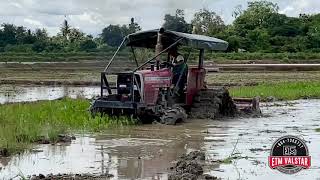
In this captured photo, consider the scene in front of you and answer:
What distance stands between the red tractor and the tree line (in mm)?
41520

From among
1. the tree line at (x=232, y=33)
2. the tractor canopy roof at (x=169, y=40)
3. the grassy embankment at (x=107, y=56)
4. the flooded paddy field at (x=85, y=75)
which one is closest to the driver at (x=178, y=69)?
the tractor canopy roof at (x=169, y=40)

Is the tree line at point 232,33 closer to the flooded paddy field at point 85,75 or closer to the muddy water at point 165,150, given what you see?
the flooded paddy field at point 85,75

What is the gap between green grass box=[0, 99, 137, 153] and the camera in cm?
1147

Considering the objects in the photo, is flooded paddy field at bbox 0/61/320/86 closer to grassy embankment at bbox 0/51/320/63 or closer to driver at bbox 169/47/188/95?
driver at bbox 169/47/188/95

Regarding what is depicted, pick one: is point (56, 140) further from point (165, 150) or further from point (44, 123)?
point (165, 150)

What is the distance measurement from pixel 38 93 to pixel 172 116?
46.8 ft

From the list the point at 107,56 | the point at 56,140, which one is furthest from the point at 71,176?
the point at 107,56

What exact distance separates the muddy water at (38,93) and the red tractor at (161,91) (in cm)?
723

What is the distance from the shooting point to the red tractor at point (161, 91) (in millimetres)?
14930

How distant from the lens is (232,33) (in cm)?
6669

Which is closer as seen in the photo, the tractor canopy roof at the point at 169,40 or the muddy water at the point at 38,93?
the tractor canopy roof at the point at 169,40

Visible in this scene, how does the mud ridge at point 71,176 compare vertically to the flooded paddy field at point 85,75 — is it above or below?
below
